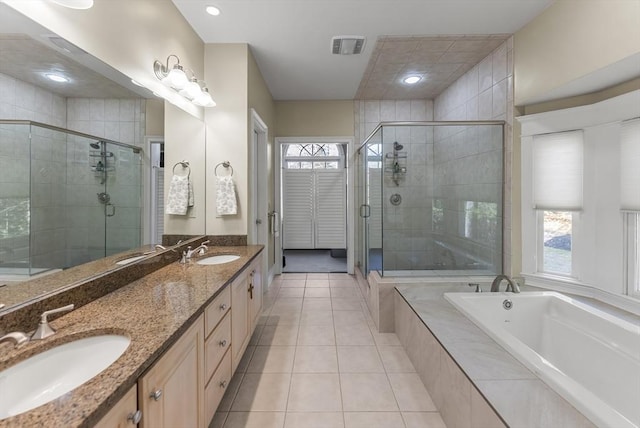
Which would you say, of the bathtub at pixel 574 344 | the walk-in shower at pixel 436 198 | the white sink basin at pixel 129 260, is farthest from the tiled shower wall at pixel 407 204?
the white sink basin at pixel 129 260

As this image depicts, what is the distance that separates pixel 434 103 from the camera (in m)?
4.22

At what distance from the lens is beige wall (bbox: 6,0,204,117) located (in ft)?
4.09

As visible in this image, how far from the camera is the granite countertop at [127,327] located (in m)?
0.64

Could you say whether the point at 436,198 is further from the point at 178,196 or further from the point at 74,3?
the point at 74,3

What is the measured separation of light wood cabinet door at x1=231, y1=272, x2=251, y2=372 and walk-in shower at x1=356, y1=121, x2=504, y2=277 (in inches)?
56.3

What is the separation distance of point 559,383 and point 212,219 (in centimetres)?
257

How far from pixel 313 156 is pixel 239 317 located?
4.46m

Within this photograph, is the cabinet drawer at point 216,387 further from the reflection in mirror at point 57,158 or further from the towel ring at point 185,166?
the towel ring at point 185,166

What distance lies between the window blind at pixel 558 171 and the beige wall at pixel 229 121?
2576mm

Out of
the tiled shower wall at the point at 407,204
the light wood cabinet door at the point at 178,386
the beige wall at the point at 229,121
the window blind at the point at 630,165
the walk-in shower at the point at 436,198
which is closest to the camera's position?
the light wood cabinet door at the point at 178,386

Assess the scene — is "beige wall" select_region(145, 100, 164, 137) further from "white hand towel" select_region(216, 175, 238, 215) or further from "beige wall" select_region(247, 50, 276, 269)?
"beige wall" select_region(247, 50, 276, 269)

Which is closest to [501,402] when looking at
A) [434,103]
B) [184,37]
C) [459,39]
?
[459,39]

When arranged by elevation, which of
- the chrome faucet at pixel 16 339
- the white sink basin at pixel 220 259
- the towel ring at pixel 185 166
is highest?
the towel ring at pixel 185 166

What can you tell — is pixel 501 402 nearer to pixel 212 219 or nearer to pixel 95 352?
pixel 95 352
